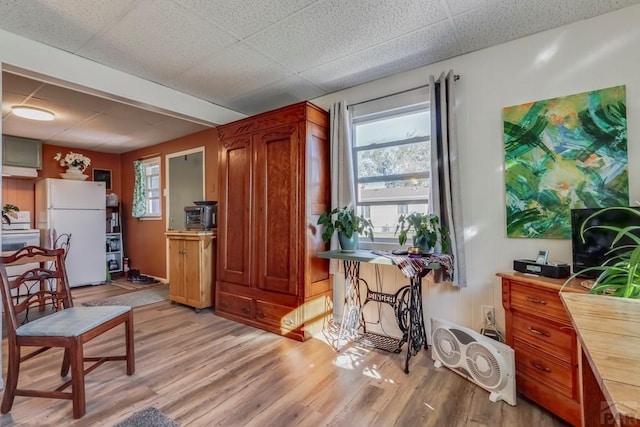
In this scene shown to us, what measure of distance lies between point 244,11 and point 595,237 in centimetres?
257

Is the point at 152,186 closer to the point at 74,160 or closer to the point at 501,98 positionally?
the point at 74,160

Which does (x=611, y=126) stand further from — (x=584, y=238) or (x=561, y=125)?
(x=584, y=238)

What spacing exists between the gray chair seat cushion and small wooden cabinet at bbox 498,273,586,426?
2.57 meters


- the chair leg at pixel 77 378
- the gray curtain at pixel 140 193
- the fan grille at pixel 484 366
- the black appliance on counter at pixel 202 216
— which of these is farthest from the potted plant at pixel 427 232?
the gray curtain at pixel 140 193

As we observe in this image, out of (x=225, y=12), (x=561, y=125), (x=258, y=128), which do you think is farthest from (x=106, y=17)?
(x=561, y=125)

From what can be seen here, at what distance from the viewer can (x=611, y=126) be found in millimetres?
1943

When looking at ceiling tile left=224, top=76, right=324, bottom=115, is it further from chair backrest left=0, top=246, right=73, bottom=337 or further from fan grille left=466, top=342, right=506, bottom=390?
fan grille left=466, top=342, right=506, bottom=390

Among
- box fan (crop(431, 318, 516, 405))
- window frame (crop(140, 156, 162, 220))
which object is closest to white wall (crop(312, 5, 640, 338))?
box fan (crop(431, 318, 516, 405))

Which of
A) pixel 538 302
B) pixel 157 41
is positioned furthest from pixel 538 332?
pixel 157 41

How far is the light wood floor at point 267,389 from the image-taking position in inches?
66.8

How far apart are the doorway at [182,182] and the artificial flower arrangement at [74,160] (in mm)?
1463

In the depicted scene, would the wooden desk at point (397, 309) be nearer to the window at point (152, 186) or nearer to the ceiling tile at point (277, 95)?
the ceiling tile at point (277, 95)

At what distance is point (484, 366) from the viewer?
1.93 m

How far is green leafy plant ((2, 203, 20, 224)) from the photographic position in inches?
173
